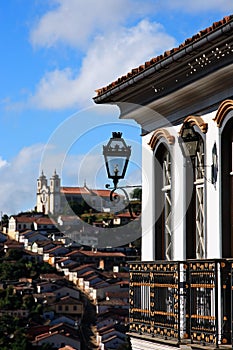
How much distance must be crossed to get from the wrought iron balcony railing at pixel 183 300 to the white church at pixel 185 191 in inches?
0.4

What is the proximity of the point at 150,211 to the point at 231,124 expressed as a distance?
273 centimetres

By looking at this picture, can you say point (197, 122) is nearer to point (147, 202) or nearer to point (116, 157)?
point (116, 157)

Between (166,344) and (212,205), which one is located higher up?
(212,205)

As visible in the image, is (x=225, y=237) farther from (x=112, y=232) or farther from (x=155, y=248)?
(x=112, y=232)

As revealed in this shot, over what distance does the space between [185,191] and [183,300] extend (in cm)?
146

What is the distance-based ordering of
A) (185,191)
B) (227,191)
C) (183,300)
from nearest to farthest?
(227,191)
(183,300)
(185,191)

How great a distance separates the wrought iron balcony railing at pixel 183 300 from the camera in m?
9.20

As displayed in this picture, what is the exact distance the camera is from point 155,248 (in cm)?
1227

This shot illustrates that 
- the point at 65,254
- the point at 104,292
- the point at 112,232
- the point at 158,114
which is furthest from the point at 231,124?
the point at 65,254

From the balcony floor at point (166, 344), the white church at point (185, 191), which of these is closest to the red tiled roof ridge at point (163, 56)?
the white church at point (185, 191)

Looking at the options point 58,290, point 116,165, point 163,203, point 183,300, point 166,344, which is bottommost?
point 166,344

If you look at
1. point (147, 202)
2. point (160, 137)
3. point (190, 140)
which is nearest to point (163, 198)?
point (147, 202)

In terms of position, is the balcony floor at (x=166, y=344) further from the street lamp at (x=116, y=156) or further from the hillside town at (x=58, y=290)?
the hillside town at (x=58, y=290)

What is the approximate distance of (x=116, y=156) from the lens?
38.1 feet
